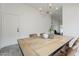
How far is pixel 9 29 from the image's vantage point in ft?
7.12

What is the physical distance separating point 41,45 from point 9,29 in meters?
0.57

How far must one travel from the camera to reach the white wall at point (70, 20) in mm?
2158

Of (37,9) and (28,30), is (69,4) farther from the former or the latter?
(28,30)

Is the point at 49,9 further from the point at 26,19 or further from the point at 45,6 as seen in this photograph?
the point at 26,19

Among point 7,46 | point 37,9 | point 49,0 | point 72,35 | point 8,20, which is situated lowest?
point 7,46

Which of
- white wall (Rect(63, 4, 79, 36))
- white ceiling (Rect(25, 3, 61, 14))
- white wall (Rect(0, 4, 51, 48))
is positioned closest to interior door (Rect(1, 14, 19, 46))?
white wall (Rect(0, 4, 51, 48))

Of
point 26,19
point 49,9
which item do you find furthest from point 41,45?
point 49,9

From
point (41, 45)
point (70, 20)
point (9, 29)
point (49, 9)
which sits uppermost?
point (49, 9)

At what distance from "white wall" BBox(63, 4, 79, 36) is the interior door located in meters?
0.77

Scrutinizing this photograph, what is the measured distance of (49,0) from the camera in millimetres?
2100

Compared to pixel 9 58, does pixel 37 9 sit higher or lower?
higher

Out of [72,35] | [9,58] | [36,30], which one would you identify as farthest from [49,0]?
[9,58]

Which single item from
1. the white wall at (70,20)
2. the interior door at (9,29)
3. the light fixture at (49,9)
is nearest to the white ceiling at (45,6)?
the light fixture at (49,9)

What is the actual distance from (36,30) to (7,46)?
0.53m
